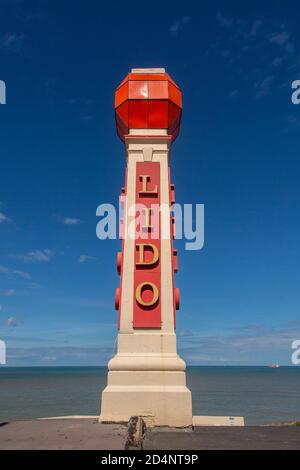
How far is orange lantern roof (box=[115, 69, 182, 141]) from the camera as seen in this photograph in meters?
16.9

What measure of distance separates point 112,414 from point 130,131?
36.8 feet

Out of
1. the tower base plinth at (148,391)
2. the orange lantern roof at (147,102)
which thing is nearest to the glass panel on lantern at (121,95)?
the orange lantern roof at (147,102)

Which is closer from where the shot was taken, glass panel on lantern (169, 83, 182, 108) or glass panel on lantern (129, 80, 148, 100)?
glass panel on lantern (129, 80, 148, 100)

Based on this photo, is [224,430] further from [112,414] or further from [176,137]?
[176,137]

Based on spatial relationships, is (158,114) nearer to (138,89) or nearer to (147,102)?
(147,102)

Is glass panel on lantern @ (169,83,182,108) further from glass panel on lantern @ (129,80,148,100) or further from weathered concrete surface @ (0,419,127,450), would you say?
weathered concrete surface @ (0,419,127,450)

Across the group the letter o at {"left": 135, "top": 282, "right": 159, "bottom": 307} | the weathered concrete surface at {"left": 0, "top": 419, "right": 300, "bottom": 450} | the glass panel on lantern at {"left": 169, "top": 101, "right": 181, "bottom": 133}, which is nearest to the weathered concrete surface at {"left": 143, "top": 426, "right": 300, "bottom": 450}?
the weathered concrete surface at {"left": 0, "top": 419, "right": 300, "bottom": 450}

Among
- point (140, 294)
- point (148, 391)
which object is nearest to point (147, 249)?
point (140, 294)

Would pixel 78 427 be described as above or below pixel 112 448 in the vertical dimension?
above

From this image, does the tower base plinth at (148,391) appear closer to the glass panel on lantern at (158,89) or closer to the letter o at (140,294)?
the letter o at (140,294)

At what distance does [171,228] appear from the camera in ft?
53.0

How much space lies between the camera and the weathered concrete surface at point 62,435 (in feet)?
31.4
